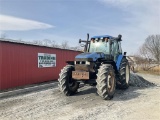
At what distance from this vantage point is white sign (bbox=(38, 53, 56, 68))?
44.8 ft

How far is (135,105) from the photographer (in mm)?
7883

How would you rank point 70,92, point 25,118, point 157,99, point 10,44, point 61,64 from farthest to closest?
point 61,64
point 10,44
point 70,92
point 157,99
point 25,118

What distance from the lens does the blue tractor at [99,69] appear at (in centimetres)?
859

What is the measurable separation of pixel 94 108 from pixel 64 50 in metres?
9.36

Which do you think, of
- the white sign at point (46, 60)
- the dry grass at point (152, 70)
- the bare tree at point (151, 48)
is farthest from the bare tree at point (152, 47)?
the white sign at point (46, 60)

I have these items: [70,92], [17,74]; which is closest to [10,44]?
[17,74]

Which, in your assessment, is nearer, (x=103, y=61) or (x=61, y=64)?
(x=103, y=61)

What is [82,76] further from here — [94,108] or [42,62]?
[42,62]

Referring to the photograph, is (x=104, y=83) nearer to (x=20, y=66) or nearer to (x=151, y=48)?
(x=20, y=66)

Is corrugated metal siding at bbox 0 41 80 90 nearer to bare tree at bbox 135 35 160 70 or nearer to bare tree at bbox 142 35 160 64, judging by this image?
bare tree at bbox 135 35 160 70

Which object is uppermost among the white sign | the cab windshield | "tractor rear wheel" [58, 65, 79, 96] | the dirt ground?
the cab windshield

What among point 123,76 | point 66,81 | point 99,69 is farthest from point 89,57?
point 123,76

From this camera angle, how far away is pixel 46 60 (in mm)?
14328

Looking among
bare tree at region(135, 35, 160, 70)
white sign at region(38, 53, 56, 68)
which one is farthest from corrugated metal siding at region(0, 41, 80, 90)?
bare tree at region(135, 35, 160, 70)
